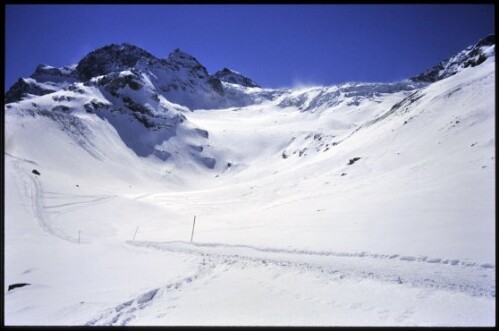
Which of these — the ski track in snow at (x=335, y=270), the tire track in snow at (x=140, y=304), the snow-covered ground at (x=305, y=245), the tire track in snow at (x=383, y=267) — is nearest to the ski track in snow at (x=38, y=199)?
the snow-covered ground at (x=305, y=245)

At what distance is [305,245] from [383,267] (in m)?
5.38

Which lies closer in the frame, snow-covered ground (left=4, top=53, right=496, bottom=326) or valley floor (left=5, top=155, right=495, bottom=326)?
valley floor (left=5, top=155, right=495, bottom=326)

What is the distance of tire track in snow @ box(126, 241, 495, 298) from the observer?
11227 mm

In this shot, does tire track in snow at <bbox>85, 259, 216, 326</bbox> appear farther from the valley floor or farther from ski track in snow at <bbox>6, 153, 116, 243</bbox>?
ski track in snow at <bbox>6, 153, 116, 243</bbox>

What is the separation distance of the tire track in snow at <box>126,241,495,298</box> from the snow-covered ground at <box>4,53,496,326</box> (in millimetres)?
74

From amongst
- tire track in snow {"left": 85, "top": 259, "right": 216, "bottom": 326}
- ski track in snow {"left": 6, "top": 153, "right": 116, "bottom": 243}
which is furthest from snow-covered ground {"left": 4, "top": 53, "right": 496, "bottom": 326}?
ski track in snow {"left": 6, "top": 153, "right": 116, "bottom": 243}

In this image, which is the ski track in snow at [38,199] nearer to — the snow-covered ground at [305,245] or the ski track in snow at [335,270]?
the snow-covered ground at [305,245]

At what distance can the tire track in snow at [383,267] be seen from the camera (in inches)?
442

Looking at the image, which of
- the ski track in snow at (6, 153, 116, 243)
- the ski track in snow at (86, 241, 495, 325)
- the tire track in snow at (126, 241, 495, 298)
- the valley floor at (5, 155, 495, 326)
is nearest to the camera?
the valley floor at (5, 155, 495, 326)

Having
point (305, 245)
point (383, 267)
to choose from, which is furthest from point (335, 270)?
point (305, 245)

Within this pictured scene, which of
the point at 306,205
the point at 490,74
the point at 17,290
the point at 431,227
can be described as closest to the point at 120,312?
the point at 17,290

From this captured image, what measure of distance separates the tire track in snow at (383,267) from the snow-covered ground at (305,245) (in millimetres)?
74

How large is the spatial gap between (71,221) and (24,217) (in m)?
4.54

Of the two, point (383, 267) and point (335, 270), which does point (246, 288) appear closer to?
point (335, 270)
